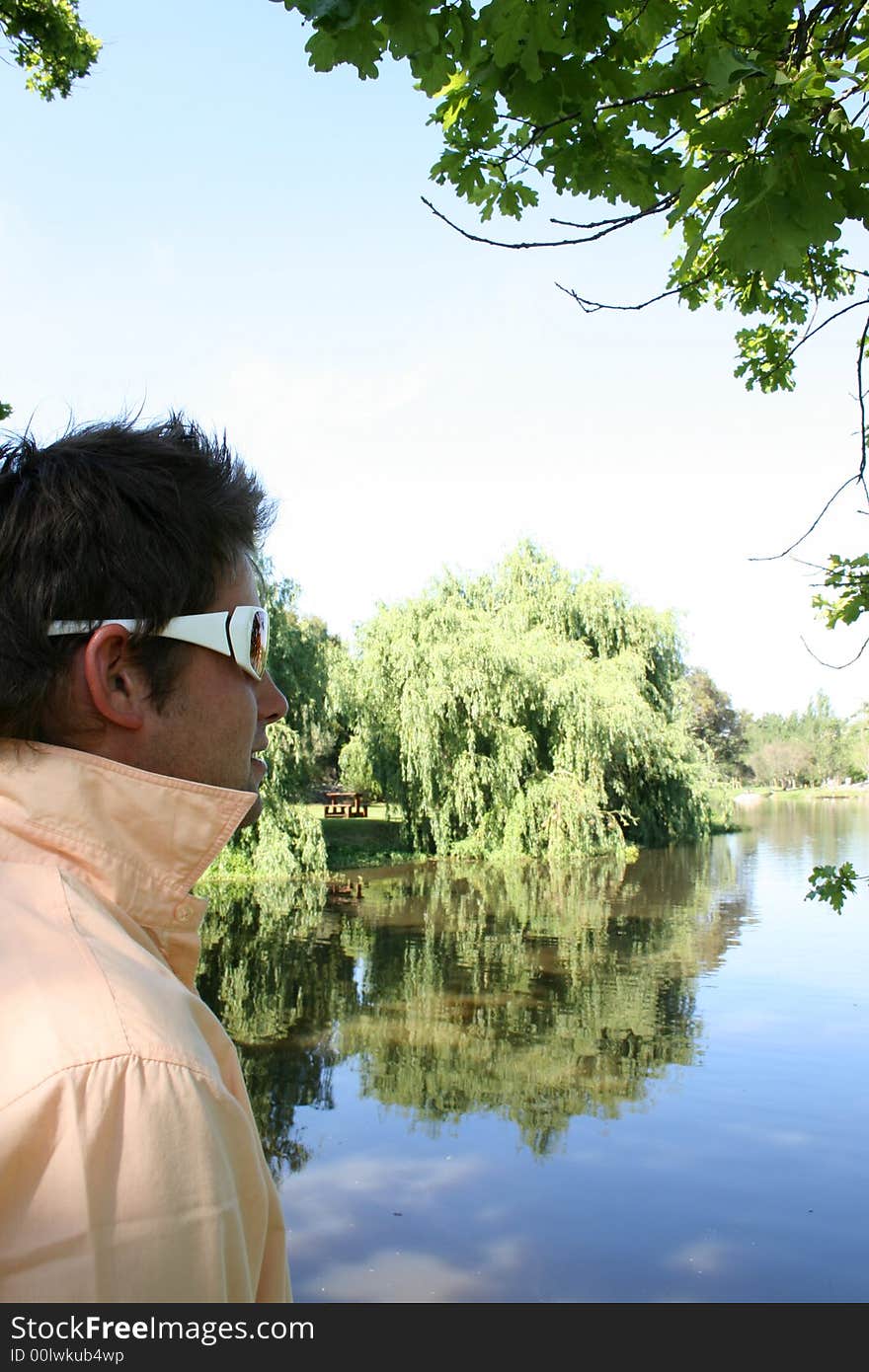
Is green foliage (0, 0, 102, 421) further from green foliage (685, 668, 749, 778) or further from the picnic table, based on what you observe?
green foliage (685, 668, 749, 778)

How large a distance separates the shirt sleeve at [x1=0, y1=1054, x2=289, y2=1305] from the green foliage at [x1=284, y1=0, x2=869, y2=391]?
5.07 feet

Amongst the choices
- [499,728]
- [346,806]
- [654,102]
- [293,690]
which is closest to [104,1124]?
[654,102]

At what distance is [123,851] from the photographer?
0.96 m

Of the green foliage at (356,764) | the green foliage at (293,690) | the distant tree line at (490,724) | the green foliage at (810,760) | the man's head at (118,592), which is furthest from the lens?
the green foliage at (810,760)

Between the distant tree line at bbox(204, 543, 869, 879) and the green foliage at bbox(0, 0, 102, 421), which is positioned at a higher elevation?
the green foliage at bbox(0, 0, 102, 421)

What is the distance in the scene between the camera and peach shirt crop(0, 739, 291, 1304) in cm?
70

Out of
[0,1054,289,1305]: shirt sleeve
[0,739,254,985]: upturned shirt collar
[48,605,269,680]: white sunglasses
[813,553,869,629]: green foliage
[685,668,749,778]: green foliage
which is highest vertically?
[685,668,749,778]: green foliage

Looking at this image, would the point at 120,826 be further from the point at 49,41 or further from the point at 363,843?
the point at 363,843

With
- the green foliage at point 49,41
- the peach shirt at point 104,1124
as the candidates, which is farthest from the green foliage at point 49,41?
the peach shirt at point 104,1124

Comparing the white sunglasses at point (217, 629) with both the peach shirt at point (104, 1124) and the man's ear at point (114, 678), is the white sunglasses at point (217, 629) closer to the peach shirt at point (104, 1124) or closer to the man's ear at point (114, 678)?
the man's ear at point (114, 678)

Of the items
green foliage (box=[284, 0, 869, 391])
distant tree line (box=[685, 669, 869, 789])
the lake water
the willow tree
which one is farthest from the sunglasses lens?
distant tree line (box=[685, 669, 869, 789])

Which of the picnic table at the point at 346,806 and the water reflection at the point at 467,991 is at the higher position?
the picnic table at the point at 346,806

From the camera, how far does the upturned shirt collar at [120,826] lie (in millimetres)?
919

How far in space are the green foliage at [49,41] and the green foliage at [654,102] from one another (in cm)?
419
